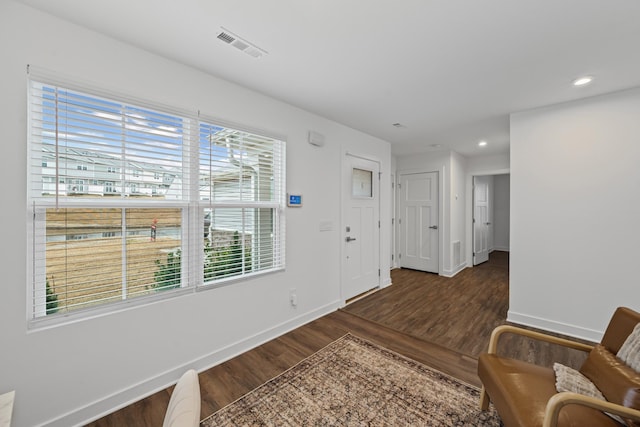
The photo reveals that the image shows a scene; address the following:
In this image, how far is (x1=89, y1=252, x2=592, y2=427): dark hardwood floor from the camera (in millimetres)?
1959

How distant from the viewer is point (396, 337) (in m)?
2.83

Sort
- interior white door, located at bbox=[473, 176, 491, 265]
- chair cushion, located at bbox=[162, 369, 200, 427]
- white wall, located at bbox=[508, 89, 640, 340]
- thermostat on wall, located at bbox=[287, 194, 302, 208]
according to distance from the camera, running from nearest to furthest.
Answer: chair cushion, located at bbox=[162, 369, 200, 427] → white wall, located at bbox=[508, 89, 640, 340] → thermostat on wall, located at bbox=[287, 194, 302, 208] → interior white door, located at bbox=[473, 176, 491, 265]

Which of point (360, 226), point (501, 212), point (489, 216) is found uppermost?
point (501, 212)

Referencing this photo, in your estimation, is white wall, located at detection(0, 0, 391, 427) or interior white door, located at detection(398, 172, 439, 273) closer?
white wall, located at detection(0, 0, 391, 427)

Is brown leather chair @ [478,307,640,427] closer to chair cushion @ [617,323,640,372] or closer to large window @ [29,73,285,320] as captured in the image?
chair cushion @ [617,323,640,372]

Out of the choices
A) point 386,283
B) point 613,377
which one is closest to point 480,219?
point 386,283

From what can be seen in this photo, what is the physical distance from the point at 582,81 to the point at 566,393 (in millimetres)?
2733

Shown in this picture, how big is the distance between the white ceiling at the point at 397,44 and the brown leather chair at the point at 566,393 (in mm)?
1852

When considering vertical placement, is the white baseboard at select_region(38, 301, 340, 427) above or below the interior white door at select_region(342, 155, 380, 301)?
below

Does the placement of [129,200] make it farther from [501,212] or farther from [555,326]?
[501,212]

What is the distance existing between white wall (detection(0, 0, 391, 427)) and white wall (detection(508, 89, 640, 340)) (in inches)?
105

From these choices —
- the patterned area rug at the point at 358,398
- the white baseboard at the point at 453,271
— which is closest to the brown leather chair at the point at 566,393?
the patterned area rug at the point at 358,398

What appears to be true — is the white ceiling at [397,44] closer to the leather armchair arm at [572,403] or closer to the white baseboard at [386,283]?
the leather armchair arm at [572,403]

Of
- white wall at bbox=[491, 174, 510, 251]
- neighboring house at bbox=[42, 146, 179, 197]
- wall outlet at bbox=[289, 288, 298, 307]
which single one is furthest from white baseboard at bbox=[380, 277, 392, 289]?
white wall at bbox=[491, 174, 510, 251]
